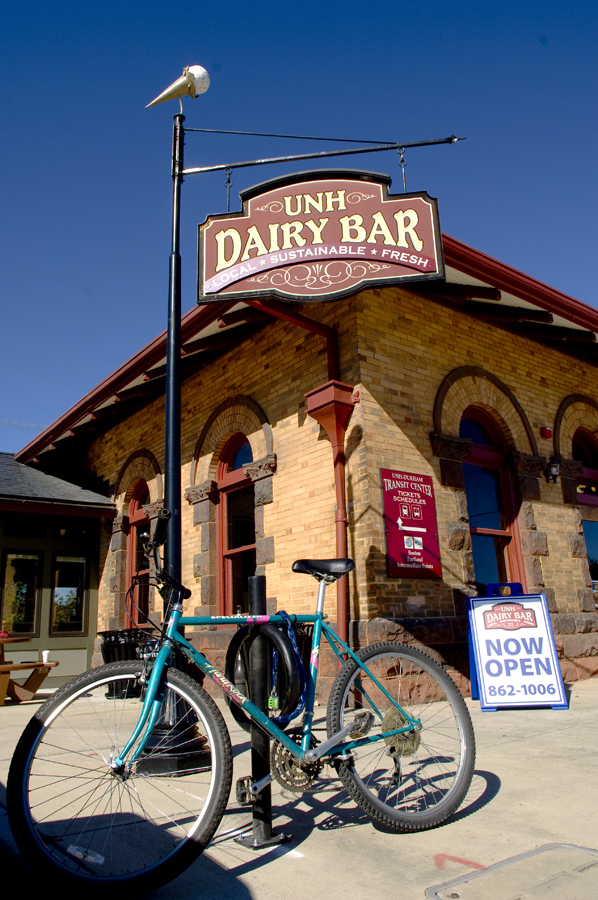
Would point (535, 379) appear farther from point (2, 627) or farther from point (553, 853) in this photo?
point (2, 627)

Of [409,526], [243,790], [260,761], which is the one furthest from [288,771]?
[409,526]

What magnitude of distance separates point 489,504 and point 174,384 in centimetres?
558

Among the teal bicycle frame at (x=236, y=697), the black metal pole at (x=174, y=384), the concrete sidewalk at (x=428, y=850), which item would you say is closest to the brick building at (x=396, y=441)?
the black metal pole at (x=174, y=384)

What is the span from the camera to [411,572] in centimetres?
712

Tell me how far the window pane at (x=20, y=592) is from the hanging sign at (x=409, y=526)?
7848 millimetres

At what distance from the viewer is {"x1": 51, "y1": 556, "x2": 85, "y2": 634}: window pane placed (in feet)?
39.8

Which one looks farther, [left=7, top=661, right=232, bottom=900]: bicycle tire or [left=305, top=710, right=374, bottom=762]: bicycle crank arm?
[left=305, top=710, right=374, bottom=762]: bicycle crank arm

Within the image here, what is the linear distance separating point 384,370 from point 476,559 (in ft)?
9.82

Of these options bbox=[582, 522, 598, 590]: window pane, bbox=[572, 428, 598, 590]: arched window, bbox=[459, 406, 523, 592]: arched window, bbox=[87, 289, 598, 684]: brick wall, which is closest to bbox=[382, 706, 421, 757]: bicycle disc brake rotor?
bbox=[87, 289, 598, 684]: brick wall

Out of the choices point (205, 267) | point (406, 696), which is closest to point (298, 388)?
point (205, 267)

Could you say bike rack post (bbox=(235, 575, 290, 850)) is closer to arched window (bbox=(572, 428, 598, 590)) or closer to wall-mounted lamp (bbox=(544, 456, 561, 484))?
wall-mounted lamp (bbox=(544, 456, 561, 484))

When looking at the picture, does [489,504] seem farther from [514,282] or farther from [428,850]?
[428,850]

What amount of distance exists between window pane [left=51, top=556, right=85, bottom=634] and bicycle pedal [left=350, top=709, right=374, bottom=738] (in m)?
10.4

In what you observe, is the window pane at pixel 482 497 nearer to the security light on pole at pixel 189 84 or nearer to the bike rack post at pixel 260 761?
the security light on pole at pixel 189 84
